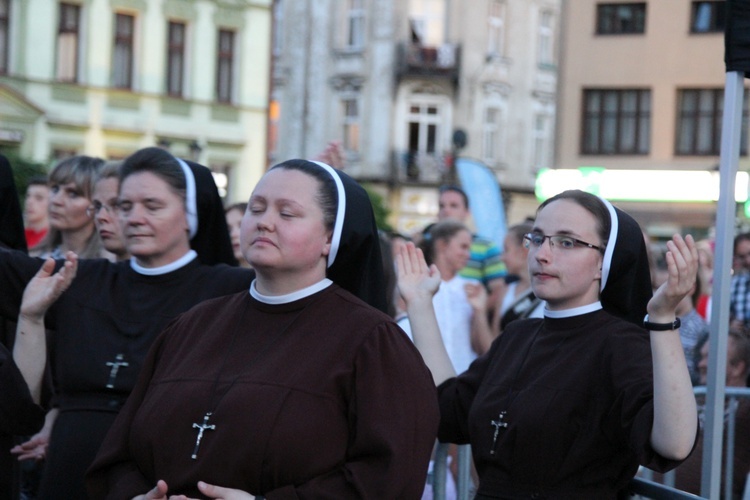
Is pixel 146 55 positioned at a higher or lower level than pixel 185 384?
higher

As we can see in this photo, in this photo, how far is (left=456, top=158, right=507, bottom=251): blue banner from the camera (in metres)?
13.1

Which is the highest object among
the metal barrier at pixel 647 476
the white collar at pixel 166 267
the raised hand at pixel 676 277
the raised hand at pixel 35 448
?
the raised hand at pixel 676 277

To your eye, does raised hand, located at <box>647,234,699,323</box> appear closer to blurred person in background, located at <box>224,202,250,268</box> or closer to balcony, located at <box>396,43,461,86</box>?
blurred person in background, located at <box>224,202,250,268</box>

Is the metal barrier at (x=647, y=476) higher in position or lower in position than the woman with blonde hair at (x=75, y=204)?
lower

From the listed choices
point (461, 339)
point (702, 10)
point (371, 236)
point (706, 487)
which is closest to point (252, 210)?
point (371, 236)

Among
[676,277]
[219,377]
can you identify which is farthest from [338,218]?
[676,277]

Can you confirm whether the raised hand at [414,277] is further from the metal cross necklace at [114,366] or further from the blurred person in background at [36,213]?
the blurred person in background at [36,213]

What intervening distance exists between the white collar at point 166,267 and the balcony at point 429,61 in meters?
37.3

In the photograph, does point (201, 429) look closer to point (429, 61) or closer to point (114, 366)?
point (114, 366)

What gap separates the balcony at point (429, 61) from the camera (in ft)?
137

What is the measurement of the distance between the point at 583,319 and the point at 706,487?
2.18ft

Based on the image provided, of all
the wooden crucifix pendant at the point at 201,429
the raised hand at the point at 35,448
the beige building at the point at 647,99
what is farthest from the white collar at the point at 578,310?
the beige building at the point at 647,99

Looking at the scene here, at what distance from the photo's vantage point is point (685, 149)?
1535 inches

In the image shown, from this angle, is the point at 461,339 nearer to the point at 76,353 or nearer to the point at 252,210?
the point at 76,353
